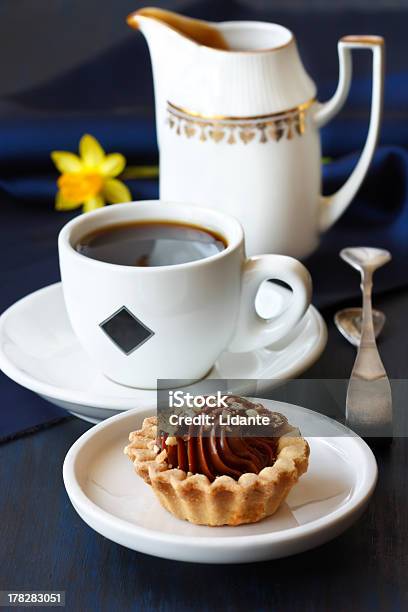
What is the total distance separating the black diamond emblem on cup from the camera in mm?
979

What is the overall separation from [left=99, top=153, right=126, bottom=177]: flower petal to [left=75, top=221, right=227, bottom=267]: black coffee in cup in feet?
1.37

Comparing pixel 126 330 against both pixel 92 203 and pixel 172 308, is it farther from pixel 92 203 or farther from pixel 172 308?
pixel 92 203

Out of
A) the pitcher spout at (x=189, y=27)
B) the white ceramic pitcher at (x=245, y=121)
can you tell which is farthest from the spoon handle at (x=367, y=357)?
the pitcher spout at (x=189, y=27)

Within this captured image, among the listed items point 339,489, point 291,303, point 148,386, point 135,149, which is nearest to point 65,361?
point 148,386

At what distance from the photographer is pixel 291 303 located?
104 centimetres

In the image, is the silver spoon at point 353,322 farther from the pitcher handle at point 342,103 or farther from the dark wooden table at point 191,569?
the dark wooden table at point 191,569

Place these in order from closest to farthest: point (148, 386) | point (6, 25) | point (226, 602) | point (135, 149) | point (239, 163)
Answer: point (226, 602) → point (148, 386) → point (239, 163) → point (135, 149) → point (6, 25)

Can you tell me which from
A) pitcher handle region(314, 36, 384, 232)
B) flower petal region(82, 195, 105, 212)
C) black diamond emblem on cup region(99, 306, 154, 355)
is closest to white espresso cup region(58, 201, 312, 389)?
black diamond emblem on cup region(99, 306, 154, 355)

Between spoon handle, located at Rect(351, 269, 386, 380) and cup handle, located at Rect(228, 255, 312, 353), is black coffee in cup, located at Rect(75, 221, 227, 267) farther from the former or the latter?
spoon handle, located at Rect(351, 269, 386, 380)

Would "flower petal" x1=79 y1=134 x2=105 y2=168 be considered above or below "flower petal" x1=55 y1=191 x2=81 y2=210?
above

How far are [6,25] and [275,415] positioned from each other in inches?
45.2

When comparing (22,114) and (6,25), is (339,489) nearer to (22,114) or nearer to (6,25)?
(22,114)

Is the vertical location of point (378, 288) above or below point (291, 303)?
below

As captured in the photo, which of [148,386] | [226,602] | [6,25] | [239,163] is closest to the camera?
[226,602]
